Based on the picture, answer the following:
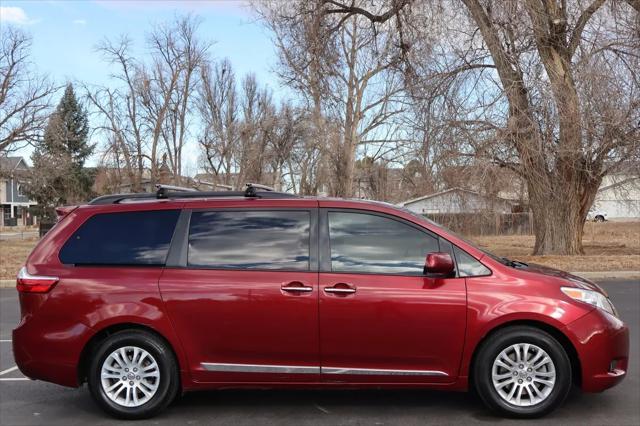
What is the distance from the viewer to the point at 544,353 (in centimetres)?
459

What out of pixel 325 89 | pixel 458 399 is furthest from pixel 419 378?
Result: pixel 325 89

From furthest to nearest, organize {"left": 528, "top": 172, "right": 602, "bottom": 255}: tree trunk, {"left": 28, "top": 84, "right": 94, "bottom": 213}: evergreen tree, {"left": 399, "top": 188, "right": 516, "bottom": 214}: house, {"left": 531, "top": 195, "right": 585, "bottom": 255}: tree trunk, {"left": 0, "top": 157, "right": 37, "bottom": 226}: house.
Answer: {"left": 0, "top": 157, "right": 37, "bottom": 226}: house → {"left": 28, "top": 84, "right": 94, "bottom": 213}: evergreen tree → {"left": 399, "top": 188, "right": 516, "bottom": 214}: house → {"left": 531, "top": 195, "right": 585, "bottom": 255}: tree trunk → {"left": 528, "top": 172, "right": 602, "bottom": 255}: tree trunk

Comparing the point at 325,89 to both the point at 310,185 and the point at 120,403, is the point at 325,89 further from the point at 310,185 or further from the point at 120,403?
the point at 120,403

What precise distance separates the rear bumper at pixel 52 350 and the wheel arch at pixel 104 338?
0.05m

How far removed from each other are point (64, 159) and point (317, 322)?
2958cm

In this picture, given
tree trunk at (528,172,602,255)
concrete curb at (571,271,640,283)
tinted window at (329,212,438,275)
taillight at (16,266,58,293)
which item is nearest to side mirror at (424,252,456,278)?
tinted window at (329,212,438,275)

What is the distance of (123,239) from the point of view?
499 cm

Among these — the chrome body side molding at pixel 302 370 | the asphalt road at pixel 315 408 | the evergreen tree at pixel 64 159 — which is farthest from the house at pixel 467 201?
the evergreen tree at pixel 64 159

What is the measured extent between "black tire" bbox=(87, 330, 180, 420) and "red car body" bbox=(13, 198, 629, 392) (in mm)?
80

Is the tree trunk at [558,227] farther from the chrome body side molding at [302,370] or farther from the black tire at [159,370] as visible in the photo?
the black tire at [159,370]

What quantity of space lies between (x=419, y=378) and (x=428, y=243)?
1066 millimetres

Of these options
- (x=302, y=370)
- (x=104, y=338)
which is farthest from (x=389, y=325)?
(x=104, y=338)

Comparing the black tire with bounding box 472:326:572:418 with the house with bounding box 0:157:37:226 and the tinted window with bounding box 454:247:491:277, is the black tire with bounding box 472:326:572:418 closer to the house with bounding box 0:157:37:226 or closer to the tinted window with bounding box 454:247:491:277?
the tinted window with bounding box 454:247:491:277

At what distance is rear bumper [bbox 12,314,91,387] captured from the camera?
477 cm
